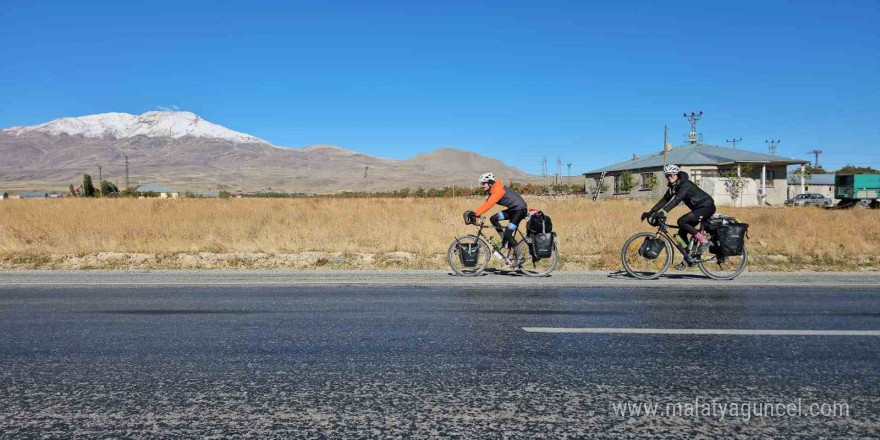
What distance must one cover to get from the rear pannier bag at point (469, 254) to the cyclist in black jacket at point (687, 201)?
9.55 ft

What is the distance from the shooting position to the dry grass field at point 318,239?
43.0 ft

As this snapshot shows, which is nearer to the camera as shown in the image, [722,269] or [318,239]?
[722,269]

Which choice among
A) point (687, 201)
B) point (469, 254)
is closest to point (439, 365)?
point (469, 254)

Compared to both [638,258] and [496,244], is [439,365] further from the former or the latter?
[638,258]

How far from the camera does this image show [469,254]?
1065 centimetres

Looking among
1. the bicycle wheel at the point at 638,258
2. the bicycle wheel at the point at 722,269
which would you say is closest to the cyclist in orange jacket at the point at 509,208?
the bicycle wheel at the point at 638,258

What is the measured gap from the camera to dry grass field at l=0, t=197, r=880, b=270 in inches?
516

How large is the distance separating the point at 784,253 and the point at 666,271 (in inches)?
190

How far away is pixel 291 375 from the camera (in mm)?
4406

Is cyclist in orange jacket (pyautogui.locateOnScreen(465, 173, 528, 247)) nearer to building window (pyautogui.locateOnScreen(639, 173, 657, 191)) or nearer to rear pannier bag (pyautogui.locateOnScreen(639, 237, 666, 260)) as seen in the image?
rear pannier bag (pyautogui.locateOnScreen(639, 237, 666, 260))

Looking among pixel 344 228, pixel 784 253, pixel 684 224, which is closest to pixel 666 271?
pixel 684 224

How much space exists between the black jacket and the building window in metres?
44.6

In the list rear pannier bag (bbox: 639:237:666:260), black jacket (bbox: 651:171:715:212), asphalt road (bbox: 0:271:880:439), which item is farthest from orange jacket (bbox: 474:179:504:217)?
rear pannier bag (bbox: 639:237:666:260)

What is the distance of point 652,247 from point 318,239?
9.12 m
